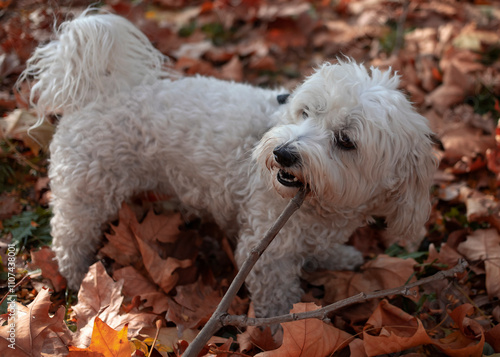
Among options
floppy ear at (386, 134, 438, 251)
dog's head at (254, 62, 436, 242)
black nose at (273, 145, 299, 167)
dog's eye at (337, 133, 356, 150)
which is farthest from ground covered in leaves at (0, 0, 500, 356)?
dog's eye at (337, 133, 356, 150)

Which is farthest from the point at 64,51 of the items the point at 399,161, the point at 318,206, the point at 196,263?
the point at 399,161

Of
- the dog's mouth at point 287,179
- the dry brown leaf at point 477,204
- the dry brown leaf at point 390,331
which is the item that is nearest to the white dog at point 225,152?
the dog's mouth at point 287,179

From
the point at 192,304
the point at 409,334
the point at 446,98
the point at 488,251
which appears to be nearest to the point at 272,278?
the point at 192,304

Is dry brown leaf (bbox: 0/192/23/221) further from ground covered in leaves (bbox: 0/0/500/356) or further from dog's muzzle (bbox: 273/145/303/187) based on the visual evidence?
dog's muzzle (bbox: 273/145/303/187)

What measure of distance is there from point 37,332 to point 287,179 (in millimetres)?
1478

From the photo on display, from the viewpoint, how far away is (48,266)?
10.1 feet

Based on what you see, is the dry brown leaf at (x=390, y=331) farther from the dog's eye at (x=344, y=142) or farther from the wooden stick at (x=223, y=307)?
the dog's eye at (x=344, y=142)

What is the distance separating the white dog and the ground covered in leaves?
254mm

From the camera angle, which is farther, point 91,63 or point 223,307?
point 91,63

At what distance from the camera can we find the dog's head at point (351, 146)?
225 cm

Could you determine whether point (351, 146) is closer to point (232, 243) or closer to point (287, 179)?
point (287, 179)

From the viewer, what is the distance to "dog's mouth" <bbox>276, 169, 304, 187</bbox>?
2.33 m

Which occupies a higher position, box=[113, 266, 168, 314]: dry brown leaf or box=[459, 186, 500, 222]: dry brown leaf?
box=[113, 266, 168, 314]: dry brown leaf

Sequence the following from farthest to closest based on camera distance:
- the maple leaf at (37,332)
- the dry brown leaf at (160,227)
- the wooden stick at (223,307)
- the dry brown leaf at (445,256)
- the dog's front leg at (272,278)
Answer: the dry brown leaf at (160,227) → the dry brown leaf at (445,256) → the dog's front leg at (272,278) → the maple leaf at (37,332) → the wooden stick at (223,307)
